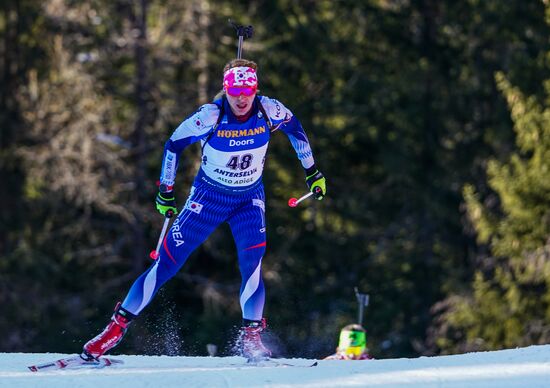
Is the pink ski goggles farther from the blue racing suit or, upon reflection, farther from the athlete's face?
the blue racing suit

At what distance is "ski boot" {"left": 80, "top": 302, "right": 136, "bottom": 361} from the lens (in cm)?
873

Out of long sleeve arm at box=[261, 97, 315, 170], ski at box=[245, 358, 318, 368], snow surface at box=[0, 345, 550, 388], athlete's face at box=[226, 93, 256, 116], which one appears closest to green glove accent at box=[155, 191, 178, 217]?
athlete's face at box=[226, 93, 256, 116]

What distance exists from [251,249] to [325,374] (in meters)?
1.12

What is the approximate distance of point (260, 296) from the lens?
8.98 metres

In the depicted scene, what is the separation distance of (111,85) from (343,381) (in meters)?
18.4

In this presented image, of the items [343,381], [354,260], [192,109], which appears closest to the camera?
[343,381]

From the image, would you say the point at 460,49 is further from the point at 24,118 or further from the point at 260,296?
the point at 260,296

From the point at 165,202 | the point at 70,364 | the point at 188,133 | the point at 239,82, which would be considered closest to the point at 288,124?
the point at 239,82

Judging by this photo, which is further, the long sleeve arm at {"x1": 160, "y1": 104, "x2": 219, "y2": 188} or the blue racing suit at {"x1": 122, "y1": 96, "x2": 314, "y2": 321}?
the blue racing suit at {"x1": 122, "y1": 96, "x2": 314, "y2": 321}

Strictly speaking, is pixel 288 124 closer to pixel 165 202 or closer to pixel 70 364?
pixel 165 202

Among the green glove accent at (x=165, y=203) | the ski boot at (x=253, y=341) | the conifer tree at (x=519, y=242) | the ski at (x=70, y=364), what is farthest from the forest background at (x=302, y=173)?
the green glove accent at (x=165, y=203)

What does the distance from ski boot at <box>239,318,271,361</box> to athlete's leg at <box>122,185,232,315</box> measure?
69 cm

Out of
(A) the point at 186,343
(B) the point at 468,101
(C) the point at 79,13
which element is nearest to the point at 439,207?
(B) the point at 468,101

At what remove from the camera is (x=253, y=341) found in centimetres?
901
